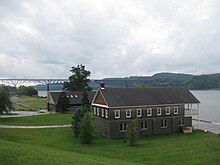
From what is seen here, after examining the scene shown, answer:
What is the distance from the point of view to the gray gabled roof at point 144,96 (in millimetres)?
42531

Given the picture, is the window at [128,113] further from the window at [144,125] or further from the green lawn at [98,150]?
the green lawn at [98,150]

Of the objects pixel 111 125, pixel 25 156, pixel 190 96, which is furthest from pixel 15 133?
pixel 190 96

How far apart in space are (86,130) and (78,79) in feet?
217

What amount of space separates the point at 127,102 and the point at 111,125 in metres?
4.03

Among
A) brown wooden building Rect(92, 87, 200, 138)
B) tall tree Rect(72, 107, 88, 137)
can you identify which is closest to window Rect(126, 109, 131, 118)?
brown wooden building Rect(92, 87, 200, 138)

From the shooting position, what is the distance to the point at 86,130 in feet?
117

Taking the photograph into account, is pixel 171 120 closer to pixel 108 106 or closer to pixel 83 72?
pixel 108 106

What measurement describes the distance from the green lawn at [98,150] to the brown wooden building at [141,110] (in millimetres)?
2028

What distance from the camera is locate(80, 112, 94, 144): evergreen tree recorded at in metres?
35.5

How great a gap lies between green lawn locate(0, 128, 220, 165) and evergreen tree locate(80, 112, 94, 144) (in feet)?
3.02

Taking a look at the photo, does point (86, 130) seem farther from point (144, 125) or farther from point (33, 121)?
point (33, 121)

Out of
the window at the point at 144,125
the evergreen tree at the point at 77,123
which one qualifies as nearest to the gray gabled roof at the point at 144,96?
the window at the point at 144,125

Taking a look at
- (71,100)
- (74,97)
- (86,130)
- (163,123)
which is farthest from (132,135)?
(74,97)

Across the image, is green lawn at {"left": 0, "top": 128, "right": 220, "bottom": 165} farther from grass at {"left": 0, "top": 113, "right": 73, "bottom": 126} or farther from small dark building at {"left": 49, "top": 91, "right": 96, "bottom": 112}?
small dark building at {"left": 49, "top": 91, "right": 96, "bottom": 112}
